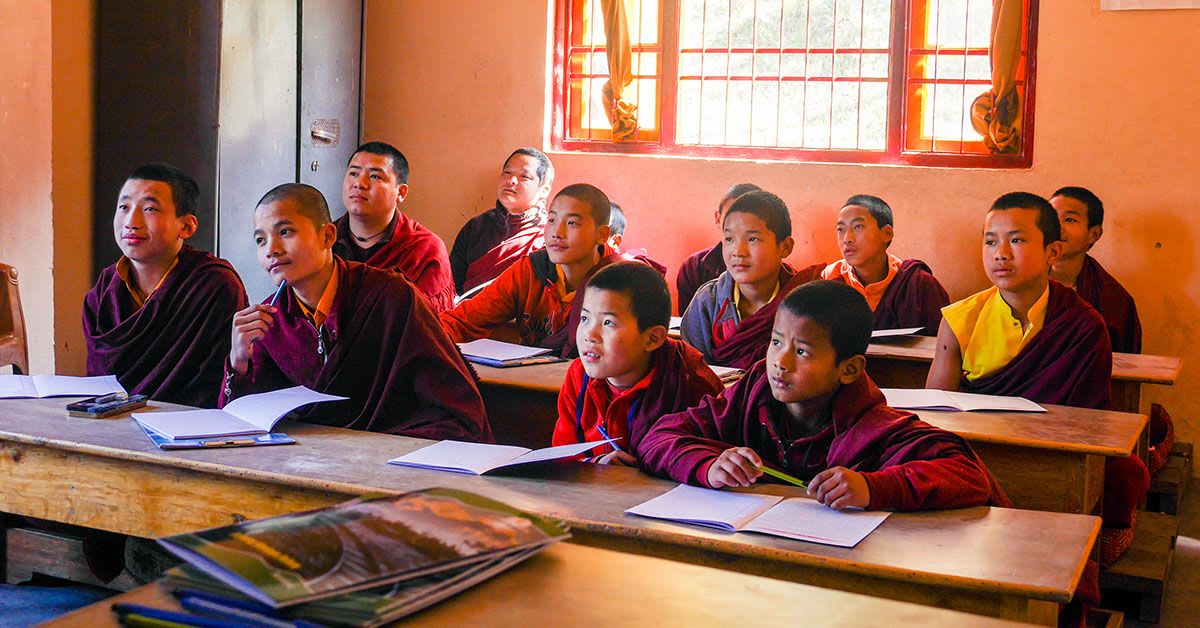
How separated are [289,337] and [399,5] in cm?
394

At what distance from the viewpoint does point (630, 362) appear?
260 cm

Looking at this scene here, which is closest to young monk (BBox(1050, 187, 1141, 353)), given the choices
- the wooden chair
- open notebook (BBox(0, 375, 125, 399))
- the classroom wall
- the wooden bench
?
the classroom wall

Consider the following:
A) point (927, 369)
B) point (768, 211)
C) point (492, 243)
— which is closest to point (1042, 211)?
point (927, 369)

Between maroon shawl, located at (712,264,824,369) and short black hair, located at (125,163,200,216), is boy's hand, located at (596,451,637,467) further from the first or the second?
short black hair, located at (125,163,200,216)

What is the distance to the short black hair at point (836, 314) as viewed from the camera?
7.14 ft

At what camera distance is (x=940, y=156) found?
543cm

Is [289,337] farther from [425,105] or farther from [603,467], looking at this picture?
[425,105]

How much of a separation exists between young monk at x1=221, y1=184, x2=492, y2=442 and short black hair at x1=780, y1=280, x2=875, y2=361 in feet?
3.14

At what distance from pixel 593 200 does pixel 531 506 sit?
2413 millimetres

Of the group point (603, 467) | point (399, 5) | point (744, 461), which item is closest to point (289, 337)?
point (603, 467)

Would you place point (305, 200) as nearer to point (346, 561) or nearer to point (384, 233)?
point (384, 233)

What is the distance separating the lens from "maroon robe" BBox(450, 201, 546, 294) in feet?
18.7

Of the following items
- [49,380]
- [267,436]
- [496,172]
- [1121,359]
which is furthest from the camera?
[496,172]

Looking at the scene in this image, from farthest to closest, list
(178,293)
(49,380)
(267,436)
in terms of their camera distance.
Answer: (178,293) < (49,380) < (267,436)
